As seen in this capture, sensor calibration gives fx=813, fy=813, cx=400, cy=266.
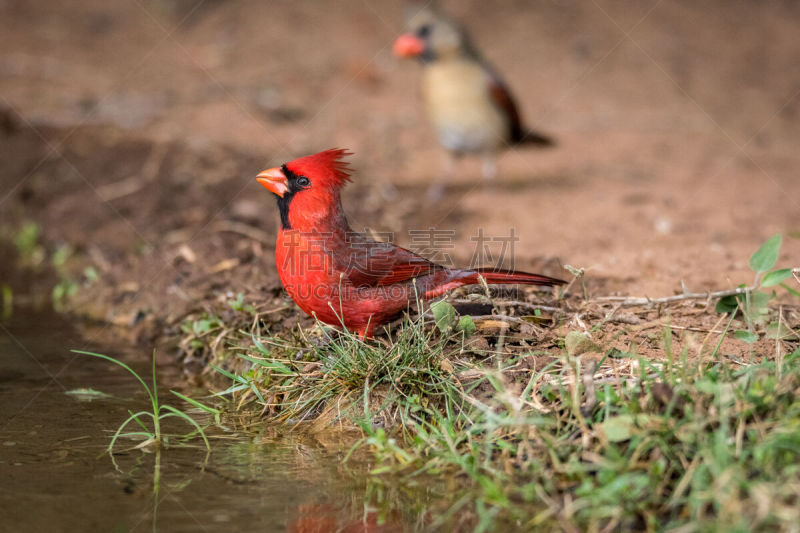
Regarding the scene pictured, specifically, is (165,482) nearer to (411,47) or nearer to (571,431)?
(571,431)

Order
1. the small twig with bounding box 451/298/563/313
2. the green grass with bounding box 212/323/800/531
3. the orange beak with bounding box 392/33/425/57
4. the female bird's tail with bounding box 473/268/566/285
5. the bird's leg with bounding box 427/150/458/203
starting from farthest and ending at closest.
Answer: the orange beak with bounding box 392/33/425/57, the bird's leg with bounding box 427/150/458/203, the small twig with bounding box 451/298/563/313, the female bird's tail with bounding box 473/268/566/285, the green grass with bounding box 212/323/800/531

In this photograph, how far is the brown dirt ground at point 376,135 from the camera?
587 centimetres

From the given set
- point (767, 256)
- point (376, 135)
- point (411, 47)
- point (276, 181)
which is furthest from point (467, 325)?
point (376, 135)

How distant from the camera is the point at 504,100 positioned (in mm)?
7992

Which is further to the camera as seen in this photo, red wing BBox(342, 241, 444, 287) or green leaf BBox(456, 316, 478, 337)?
red wing BBox(342, 241, 444, 287)

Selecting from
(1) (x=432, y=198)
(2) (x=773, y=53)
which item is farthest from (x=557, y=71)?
(1) (x=432, y=198)

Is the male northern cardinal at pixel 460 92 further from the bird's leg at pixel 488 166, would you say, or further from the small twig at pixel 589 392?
the small twig at pixel 589 392

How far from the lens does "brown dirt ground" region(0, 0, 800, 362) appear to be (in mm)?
5867

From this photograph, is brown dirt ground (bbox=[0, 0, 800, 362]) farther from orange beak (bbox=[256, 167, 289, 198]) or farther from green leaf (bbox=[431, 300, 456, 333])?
green leaf (bbox=[431, 300, 456, 333])

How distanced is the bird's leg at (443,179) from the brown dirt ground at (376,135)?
128mm

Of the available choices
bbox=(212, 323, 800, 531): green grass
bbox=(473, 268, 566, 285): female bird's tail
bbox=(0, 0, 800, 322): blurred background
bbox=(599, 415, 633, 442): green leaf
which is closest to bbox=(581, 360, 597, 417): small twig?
bbox=(212, 323, 800, 531): green grass

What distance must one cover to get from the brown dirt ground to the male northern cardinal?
55 cm

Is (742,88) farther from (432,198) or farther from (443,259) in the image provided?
(443,259)

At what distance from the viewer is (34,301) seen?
19.3 ft
